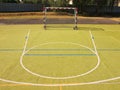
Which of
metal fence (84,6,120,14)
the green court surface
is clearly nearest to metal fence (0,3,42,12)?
metal fence (84,6,120,14)

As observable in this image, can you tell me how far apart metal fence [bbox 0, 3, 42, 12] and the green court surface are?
86.1 feet

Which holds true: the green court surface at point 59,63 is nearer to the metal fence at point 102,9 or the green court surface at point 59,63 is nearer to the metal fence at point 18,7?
the metal fence at point 18,7

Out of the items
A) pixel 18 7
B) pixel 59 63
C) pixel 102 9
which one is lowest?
pixel 59 63

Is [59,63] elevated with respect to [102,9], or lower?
lower

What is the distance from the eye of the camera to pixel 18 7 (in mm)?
45562

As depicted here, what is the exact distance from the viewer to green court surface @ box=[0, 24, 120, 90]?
391 inches

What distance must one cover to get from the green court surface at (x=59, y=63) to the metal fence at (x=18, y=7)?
2623 cm

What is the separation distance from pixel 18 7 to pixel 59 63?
35.2 m

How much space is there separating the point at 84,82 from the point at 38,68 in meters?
3.10

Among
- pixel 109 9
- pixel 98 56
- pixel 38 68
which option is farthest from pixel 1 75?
pixel 109 9

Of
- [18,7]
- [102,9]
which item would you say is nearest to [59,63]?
[18,7]

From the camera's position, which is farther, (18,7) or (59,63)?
(18,7)

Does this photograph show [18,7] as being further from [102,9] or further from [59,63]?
[59,63]

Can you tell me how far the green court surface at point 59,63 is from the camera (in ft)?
32.5
